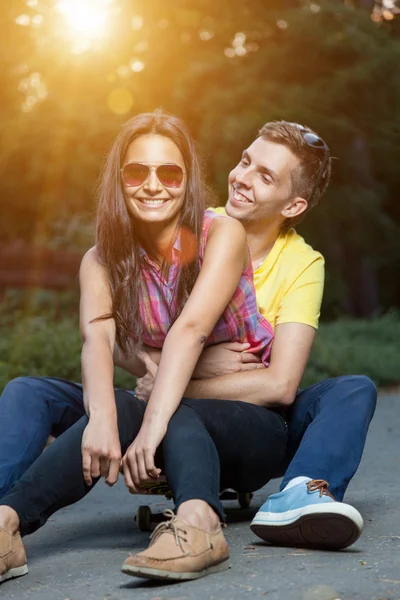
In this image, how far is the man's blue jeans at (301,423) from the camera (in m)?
3.00

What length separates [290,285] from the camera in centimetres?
356

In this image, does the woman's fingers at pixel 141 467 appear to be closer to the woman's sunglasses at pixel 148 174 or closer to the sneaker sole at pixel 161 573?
the sneaker sole at pixel 161 573

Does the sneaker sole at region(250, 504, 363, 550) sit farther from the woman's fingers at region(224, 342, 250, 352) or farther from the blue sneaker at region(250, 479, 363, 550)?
the woman's fingers at region(224, 342, 250, 352)

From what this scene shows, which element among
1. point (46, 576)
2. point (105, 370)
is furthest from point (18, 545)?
point (105, 370)

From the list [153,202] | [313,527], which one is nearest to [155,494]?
[313,527]

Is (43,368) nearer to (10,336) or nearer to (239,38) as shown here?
(10,336)

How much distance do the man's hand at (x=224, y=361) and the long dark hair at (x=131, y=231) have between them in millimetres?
231

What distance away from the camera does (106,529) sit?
150 inches

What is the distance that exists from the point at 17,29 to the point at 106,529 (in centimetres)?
796

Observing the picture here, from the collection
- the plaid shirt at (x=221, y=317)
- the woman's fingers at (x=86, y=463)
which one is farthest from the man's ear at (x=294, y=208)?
the woman's fingers at (x=86, y=463)

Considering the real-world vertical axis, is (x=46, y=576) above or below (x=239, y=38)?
below

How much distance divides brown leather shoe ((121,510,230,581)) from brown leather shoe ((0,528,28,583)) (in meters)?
0.39

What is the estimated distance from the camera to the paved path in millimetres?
2400

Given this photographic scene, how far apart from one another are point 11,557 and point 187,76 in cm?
947
